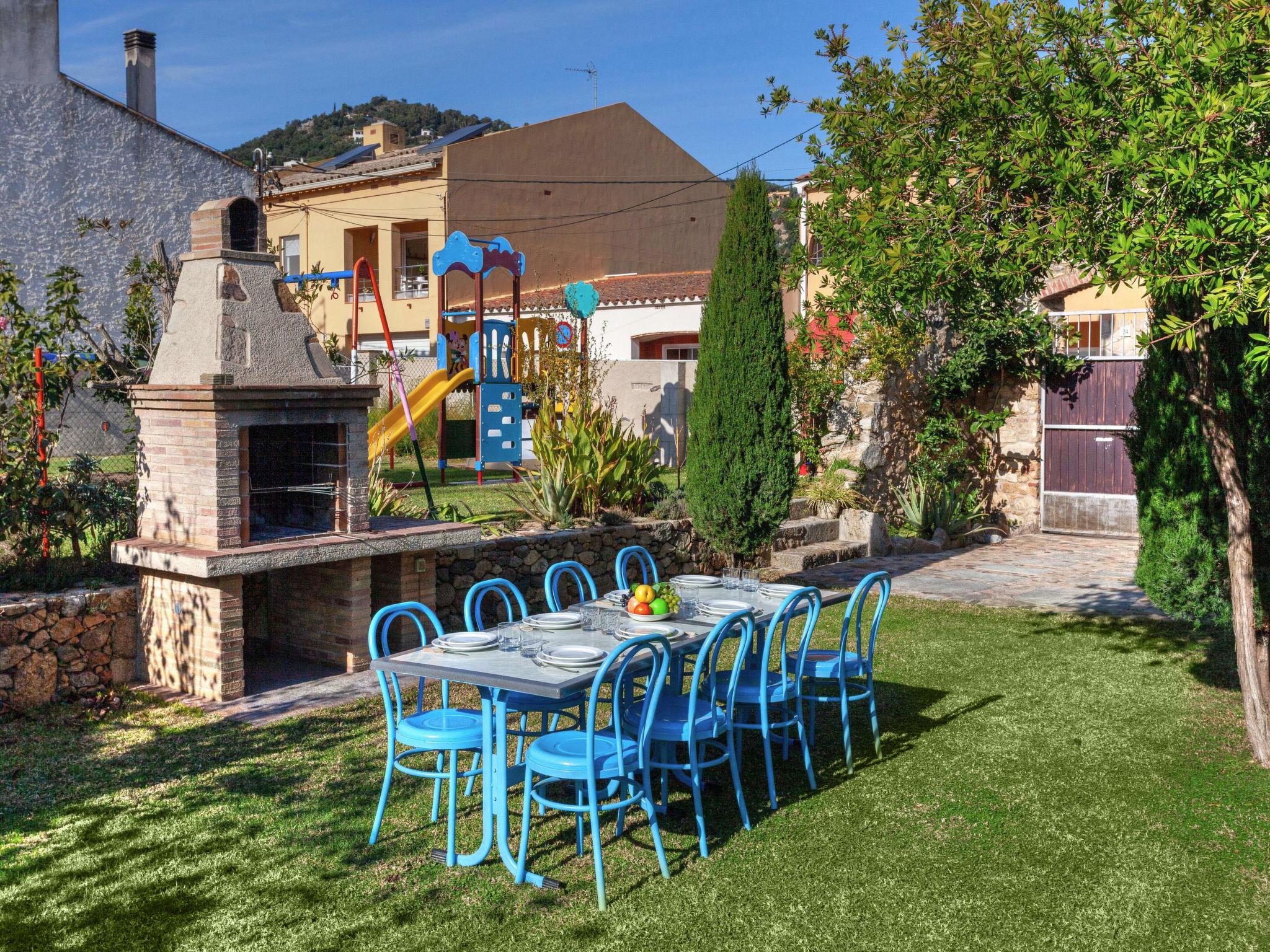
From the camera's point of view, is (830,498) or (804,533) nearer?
(804,533)

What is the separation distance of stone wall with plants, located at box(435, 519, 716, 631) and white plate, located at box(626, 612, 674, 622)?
2676 millimetres

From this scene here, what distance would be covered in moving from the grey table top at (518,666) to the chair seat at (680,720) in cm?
29

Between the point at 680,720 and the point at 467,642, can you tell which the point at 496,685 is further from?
the point at 680,720

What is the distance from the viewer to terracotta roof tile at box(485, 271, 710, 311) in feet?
72.7

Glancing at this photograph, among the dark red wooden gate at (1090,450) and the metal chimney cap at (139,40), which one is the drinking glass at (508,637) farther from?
the metal chimney cap at (139,40)

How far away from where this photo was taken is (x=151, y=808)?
203 inches

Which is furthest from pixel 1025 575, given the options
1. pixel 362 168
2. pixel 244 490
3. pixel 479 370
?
pixel 362 168

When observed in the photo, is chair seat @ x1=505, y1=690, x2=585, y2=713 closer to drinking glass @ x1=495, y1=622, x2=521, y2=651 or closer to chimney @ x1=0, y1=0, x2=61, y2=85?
drinking glass @ x1=495, y1=622, x2=521, y2=651

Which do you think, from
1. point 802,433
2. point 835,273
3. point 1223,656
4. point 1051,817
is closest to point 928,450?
point 802,433

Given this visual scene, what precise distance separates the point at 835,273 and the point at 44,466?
16.5 ft

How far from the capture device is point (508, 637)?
16.8 feet

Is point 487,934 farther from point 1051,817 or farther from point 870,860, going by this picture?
point 1051,817

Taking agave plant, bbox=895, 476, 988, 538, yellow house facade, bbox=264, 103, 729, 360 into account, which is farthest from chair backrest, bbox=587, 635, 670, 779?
yellow house facade, bbox=264, 103, 729, 360

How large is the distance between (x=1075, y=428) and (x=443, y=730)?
11468 millimetres
